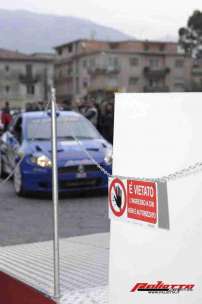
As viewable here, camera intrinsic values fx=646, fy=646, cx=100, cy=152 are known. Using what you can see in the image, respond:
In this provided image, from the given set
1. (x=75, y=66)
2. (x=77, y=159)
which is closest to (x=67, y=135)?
(x=77, y=159)

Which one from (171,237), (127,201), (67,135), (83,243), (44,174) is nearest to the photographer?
(171,237)

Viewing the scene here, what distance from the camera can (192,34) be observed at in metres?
88.6

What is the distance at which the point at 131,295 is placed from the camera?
3242 mm

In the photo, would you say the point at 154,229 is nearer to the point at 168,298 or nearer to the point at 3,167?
the point at 168,298

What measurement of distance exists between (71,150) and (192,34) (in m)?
80.4

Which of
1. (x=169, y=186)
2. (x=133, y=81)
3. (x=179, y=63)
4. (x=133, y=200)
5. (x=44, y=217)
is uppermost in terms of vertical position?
(x=179, y=63)

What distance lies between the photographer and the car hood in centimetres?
1073

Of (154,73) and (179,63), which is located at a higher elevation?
(179,63)

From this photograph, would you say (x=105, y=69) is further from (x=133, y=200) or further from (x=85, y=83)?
(x=133, y=200)

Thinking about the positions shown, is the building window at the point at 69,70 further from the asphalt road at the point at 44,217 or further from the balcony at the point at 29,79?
the asphalt road at the point at 44,217

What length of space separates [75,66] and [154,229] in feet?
391

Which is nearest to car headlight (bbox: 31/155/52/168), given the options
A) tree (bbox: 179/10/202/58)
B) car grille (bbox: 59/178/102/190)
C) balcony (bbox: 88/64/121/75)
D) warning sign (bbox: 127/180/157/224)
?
car grille (bbox: 59/178/102/190)

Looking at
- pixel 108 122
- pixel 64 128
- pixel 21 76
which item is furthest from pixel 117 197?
pixel 21 76

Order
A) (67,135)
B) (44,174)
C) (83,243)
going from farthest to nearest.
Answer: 1. (67,135)
2. (44,174)
3. (83,243)
